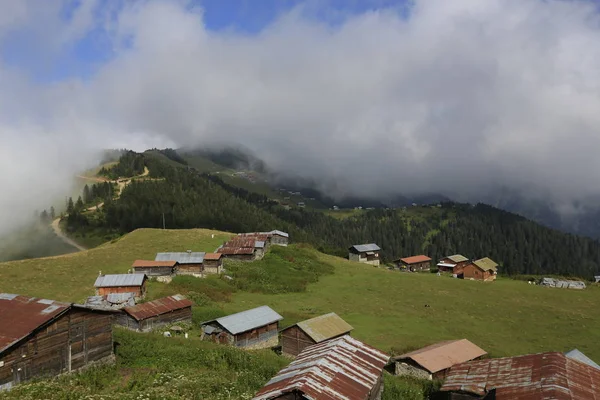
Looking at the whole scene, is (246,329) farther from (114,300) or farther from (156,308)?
(114,300)

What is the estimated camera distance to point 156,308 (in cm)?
5047

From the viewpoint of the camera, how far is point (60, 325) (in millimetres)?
27953

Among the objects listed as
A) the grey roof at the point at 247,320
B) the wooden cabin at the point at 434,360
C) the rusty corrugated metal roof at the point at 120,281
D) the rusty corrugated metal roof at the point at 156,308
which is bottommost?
the wooden cabin at the point at 434,360

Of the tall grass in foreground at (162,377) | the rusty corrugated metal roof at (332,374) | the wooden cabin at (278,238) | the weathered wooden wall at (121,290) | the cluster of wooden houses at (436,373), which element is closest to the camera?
the rusty corrugated metal roof at (332,374)

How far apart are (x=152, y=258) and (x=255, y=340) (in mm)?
40265

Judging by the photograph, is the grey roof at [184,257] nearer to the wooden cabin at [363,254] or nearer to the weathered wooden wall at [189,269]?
the weathered wooden wall at [189,269]

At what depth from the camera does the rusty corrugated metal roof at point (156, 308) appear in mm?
48434

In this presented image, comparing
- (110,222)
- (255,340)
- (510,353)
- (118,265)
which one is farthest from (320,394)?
(110,222)

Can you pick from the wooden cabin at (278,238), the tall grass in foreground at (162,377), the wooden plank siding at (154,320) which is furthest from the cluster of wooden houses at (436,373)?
the wooden cabin at (278,238)

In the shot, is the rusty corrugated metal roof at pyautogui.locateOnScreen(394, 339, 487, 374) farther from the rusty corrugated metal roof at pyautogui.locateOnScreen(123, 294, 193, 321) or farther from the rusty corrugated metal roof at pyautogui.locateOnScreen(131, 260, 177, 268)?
the rusty corrugated metal roof at pyautogui.locateOnScreen(131, 260, 177, 268)

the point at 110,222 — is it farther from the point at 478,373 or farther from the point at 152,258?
the point at 478,373

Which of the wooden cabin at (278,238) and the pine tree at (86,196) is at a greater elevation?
the pine tree at (86,196)

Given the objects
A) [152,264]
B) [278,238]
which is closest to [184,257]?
[152,264]

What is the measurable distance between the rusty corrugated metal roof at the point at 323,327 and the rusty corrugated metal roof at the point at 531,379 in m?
15.5
